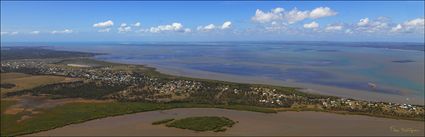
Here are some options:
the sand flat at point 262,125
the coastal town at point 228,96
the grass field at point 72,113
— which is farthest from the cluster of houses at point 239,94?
the grass field at point 72,113

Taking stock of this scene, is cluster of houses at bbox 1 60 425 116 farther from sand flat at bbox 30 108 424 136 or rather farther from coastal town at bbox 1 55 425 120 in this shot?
sand flat at bbox 30 108 424 136

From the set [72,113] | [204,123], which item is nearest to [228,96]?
[204,123]

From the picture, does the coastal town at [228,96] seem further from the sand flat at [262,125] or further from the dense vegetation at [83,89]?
the sand flat at [262,125]

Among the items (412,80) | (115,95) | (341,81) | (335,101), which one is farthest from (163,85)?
(412,80)

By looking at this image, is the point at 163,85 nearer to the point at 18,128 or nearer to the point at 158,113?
the point at 158,113

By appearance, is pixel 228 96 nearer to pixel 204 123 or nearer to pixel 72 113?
pixel 204 123

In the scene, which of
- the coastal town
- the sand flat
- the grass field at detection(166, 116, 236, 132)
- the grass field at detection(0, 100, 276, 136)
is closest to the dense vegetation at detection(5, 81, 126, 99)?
the coastal town
